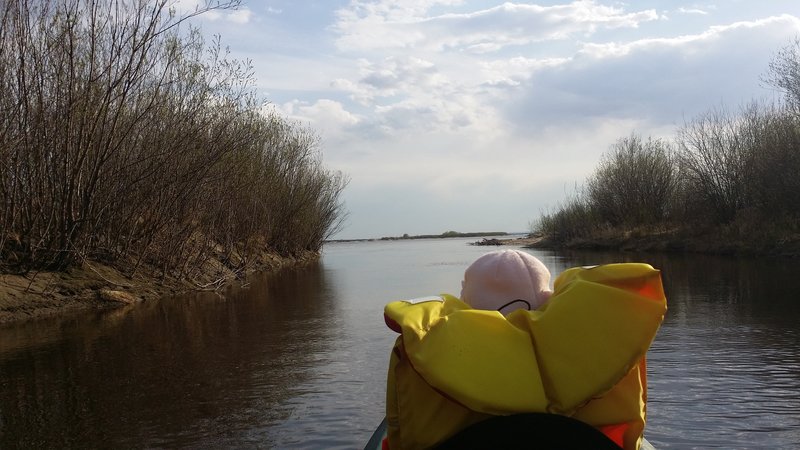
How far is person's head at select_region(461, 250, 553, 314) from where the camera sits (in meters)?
2.33

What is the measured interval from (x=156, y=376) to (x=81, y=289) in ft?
22.7

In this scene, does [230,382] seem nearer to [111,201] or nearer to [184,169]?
[111,201]

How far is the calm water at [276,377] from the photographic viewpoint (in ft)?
16.2

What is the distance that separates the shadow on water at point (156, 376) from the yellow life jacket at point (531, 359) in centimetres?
319

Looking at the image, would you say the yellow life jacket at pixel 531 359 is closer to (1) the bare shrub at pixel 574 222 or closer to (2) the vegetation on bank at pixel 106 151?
(2) the vegetation on bank at pixel 106 151

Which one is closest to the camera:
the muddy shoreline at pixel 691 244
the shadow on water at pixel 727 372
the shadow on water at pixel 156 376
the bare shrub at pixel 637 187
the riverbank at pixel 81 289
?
the shadow on water at pixel 727 372

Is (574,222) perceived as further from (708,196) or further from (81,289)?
(81,289)

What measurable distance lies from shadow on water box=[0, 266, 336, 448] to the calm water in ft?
0.08

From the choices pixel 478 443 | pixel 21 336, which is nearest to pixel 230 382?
pixel 21 336

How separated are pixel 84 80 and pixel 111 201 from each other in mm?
2792

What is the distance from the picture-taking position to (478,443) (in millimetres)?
1862

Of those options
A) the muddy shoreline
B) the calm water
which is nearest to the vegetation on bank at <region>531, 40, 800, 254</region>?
the muddy shoreline

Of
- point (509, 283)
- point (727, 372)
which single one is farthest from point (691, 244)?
point (509, 283)

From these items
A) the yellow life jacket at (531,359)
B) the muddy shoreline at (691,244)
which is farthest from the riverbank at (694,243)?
the yellow life jacket at (531,359)
